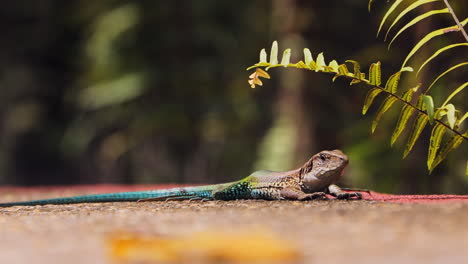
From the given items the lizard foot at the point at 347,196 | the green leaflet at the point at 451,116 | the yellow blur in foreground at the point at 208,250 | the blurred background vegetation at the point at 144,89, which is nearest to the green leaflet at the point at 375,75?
the green leaflet at the point at 451,116

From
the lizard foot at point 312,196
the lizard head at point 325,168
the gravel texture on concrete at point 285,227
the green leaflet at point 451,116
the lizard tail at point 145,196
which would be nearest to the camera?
the gravel texture on concrete at point 285,227

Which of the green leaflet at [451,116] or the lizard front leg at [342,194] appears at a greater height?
the green leaflet at [451,116]

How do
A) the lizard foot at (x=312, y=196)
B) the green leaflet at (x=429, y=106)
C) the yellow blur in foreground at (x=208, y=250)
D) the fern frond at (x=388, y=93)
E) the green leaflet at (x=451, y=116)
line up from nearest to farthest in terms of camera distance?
1. the yellow blur in foreground at (x=208, y=250)
2. the green leaflet at (x=429, y=106)
3. the green leaflet at (x=451, y=116)
4. the fern frond at (x=388, y=93)
5. the lizard foot at (x=312, y=196)

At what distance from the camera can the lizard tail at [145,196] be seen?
6133 millimetres

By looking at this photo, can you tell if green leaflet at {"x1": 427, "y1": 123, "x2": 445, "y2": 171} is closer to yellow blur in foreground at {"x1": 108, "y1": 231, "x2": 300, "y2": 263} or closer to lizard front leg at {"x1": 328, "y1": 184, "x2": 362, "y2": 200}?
lizard front leg at {"x1": 328, "y1": 184, "x2": 362, "y2": 200}

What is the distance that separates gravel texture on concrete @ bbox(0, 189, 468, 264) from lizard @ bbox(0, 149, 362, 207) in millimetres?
233

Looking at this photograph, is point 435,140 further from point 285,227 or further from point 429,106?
point 285,227

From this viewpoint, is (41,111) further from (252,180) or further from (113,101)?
(252,180)

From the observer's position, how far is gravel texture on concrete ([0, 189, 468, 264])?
3.13 meters

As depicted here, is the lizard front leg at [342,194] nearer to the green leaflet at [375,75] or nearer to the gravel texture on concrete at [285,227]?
the gravel texture on concrete at [285,227]

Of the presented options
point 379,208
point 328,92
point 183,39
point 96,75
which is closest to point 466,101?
point 328,92

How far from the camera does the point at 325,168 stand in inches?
225

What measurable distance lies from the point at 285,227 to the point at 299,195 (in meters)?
1.72

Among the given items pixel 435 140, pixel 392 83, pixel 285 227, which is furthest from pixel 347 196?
pixel 285 227
